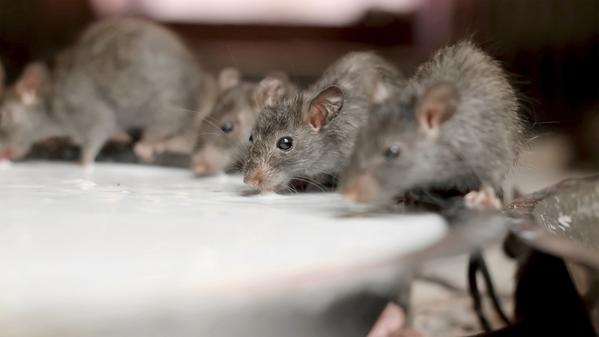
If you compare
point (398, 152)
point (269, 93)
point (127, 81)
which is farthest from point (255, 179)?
point (127, 81)

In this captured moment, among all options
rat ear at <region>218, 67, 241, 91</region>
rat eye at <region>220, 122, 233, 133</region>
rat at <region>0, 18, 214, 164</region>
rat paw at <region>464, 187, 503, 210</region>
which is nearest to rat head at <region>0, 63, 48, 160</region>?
rat at <region>0, 18, 214, 164</region>

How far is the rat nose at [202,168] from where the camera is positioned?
4.40 feet

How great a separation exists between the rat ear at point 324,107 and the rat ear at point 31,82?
90 cm

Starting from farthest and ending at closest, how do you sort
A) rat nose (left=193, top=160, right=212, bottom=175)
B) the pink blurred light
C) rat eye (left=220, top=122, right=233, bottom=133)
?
the pink blurred light < rat eye (left=220, top=122, right=233, bottom=133) < rat nose (left=193, top=160, right=212, bottom=175)

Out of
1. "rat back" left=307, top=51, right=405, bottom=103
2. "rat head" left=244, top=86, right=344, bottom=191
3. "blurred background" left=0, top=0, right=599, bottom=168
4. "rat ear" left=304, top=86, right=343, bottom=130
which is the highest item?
"blurred background" left=0, top=0, right=599, bottom=168

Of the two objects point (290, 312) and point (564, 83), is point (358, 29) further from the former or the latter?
point (290, 312)

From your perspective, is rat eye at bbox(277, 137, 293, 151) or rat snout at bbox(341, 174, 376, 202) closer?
rat snout at bbox(341, 174, 376, 202)

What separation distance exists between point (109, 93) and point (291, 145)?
2.56 feet

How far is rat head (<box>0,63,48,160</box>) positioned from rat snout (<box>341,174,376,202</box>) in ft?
3.64

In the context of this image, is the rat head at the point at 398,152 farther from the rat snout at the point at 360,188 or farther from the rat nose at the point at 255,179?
the rat nose at the point at 255,179

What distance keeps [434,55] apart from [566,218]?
0.31 m

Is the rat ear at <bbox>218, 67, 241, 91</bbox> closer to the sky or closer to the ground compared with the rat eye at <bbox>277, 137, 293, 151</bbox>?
closer to the sky

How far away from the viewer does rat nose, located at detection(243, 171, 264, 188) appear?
3.57 ft

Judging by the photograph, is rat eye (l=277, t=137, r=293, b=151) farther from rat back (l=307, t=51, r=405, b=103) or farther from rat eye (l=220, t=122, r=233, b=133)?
rat eye (l=220, t=122, r=233, b=133)
